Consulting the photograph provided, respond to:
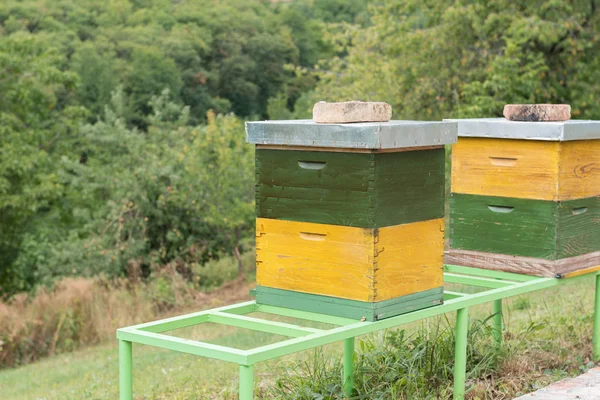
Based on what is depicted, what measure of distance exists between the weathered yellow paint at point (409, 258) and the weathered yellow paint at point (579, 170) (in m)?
1.03

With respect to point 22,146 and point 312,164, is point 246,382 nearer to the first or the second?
point 312,164

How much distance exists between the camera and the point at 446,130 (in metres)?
3.58

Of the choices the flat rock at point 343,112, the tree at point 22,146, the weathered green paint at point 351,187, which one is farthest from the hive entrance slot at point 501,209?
the tree at point 22,146

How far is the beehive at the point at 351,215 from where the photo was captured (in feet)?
→ 10.8

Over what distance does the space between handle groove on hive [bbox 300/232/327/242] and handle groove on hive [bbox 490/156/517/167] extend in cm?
152

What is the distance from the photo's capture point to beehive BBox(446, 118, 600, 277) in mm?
4344

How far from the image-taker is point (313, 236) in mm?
3494

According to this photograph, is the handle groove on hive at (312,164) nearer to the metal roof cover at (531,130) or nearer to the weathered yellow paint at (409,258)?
the weathered yellow paint at (409,258)

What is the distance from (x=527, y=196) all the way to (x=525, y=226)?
174 millimetres

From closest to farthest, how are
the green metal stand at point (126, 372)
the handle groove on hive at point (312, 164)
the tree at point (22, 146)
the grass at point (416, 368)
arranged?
the green metal stand at point (126, 372)
the handle groove on hive at point (312, 164)
the grass at point (416, 368)
the tree at point (22, 146)

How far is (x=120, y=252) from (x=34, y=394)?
8.18m

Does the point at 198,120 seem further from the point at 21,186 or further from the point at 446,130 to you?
the point at 446,130

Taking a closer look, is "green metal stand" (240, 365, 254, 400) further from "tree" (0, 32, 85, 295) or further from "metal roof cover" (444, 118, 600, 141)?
"tree" (0, 32, 85, 295)

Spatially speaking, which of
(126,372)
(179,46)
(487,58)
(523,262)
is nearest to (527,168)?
(523,262)
